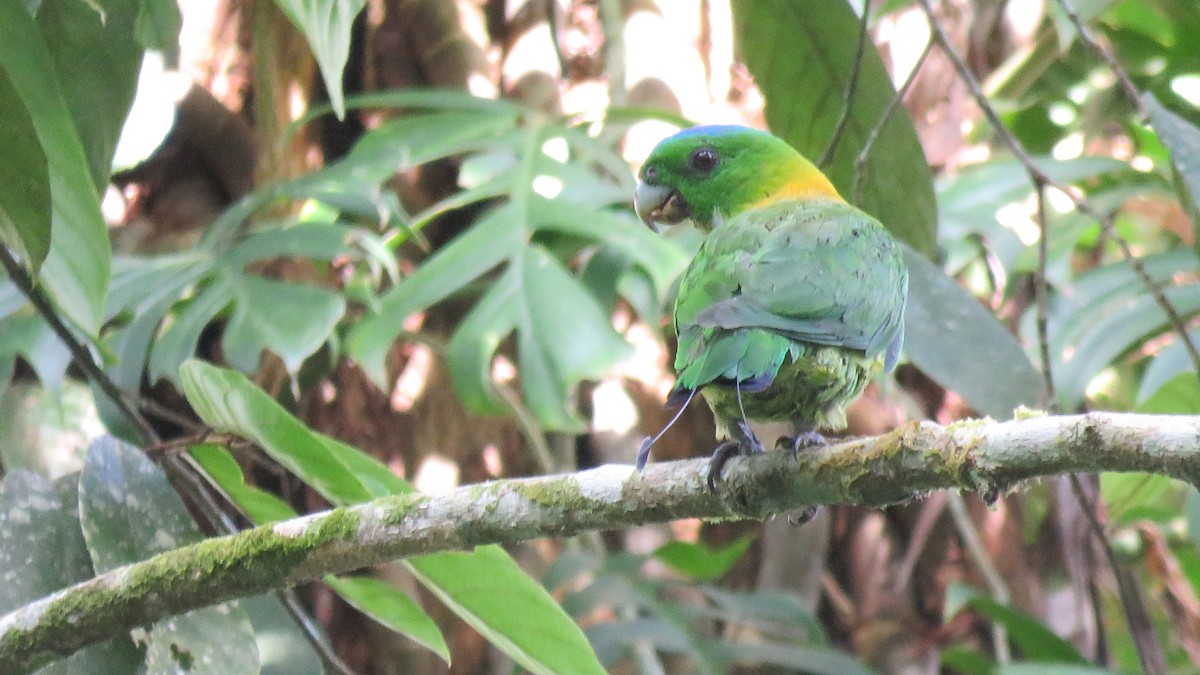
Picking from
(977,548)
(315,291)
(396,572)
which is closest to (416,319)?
(396,572)

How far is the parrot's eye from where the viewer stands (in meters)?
2.51

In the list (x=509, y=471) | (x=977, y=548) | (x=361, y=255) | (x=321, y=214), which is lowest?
(x=977, y=548)

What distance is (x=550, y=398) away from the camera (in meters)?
2.54

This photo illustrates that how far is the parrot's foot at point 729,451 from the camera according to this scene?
1502mm

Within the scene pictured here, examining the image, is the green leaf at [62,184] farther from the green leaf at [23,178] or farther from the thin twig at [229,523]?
the thin twig at [229,523]

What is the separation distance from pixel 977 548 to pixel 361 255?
2.36 m

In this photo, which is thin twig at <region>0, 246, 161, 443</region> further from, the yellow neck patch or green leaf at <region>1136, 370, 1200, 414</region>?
green leaf at <region>1136, 370, 1200, 414</region>

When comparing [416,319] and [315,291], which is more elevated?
[315,291]

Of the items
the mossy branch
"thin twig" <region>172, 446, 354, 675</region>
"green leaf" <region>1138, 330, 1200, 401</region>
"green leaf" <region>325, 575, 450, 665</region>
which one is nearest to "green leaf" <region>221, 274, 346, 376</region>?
"thin twig" <region>172, 446, 354, 675</region>

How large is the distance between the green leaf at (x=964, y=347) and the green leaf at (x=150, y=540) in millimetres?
1210

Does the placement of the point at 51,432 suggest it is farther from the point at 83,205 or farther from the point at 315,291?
the point at 83,205

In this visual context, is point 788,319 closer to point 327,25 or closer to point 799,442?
point 799,442

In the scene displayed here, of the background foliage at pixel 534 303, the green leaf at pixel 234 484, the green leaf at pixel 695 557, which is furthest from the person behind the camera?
the green leaf at pixel 695 557

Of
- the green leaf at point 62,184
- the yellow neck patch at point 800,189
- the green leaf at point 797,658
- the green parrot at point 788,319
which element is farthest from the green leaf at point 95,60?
the green leaf at point 797,658
